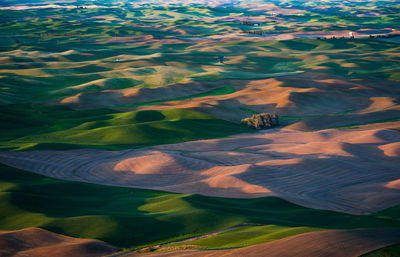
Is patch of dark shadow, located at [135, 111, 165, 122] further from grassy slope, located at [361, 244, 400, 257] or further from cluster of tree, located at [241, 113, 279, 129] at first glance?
grassy slope, located at [361, 244, 400, 257]

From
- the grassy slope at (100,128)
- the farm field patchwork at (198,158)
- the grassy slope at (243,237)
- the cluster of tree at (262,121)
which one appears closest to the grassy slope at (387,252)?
the farm field patchwork at (198,158)

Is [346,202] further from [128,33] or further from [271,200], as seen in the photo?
[128,33]

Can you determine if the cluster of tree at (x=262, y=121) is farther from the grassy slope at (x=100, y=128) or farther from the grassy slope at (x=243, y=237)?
the grassy slope at (x=243, y=237)

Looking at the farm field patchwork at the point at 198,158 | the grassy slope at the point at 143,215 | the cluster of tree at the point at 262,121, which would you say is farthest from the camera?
the cluster of tree at the point at 262,121

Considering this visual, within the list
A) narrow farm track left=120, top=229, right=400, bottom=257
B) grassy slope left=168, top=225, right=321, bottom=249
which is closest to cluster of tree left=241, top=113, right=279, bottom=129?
grassy slope left=168, top=225, right=321, bottom=249

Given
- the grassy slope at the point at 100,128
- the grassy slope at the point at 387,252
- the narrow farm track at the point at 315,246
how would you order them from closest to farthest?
the narrow farm track at the point at 315,246, the grassy slope at the point at 387,252, the grassy slope at the point at 100,128

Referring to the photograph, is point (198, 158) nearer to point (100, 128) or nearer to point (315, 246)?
point (100, 128)

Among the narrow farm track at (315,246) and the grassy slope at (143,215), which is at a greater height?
the narrow farm track at (315,246)

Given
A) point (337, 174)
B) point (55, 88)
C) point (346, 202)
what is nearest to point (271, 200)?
point (346, 202)
